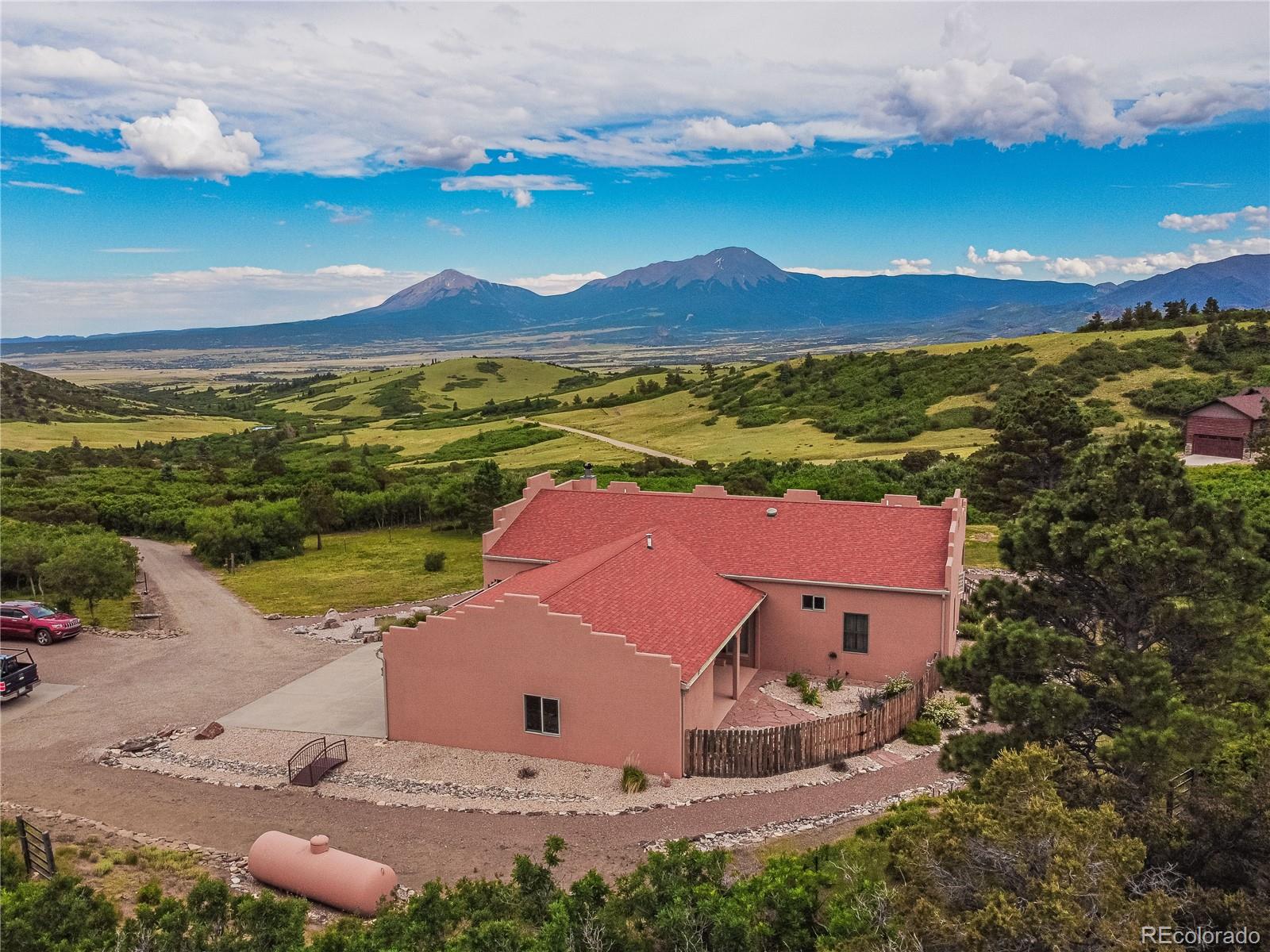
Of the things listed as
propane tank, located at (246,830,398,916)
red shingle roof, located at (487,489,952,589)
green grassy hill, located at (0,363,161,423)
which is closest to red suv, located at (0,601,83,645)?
red shingle roof, located at (487,489,952,589)

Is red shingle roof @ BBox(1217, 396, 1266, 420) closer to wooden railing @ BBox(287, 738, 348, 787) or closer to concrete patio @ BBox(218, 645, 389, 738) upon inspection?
concrete patio @ BBox(218, 645, 389, 738)

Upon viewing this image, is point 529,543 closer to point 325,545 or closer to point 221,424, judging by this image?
point 325,545

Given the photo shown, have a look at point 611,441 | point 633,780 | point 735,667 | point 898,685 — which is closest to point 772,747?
point 633,780

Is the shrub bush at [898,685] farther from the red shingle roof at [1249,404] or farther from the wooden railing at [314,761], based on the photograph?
the red shingle roof at [1249,404]

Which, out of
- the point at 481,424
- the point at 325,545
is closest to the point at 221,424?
the point at 481,424

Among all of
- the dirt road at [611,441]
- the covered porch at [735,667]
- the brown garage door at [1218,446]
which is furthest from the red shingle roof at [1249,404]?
the covered porch at [735,667]
